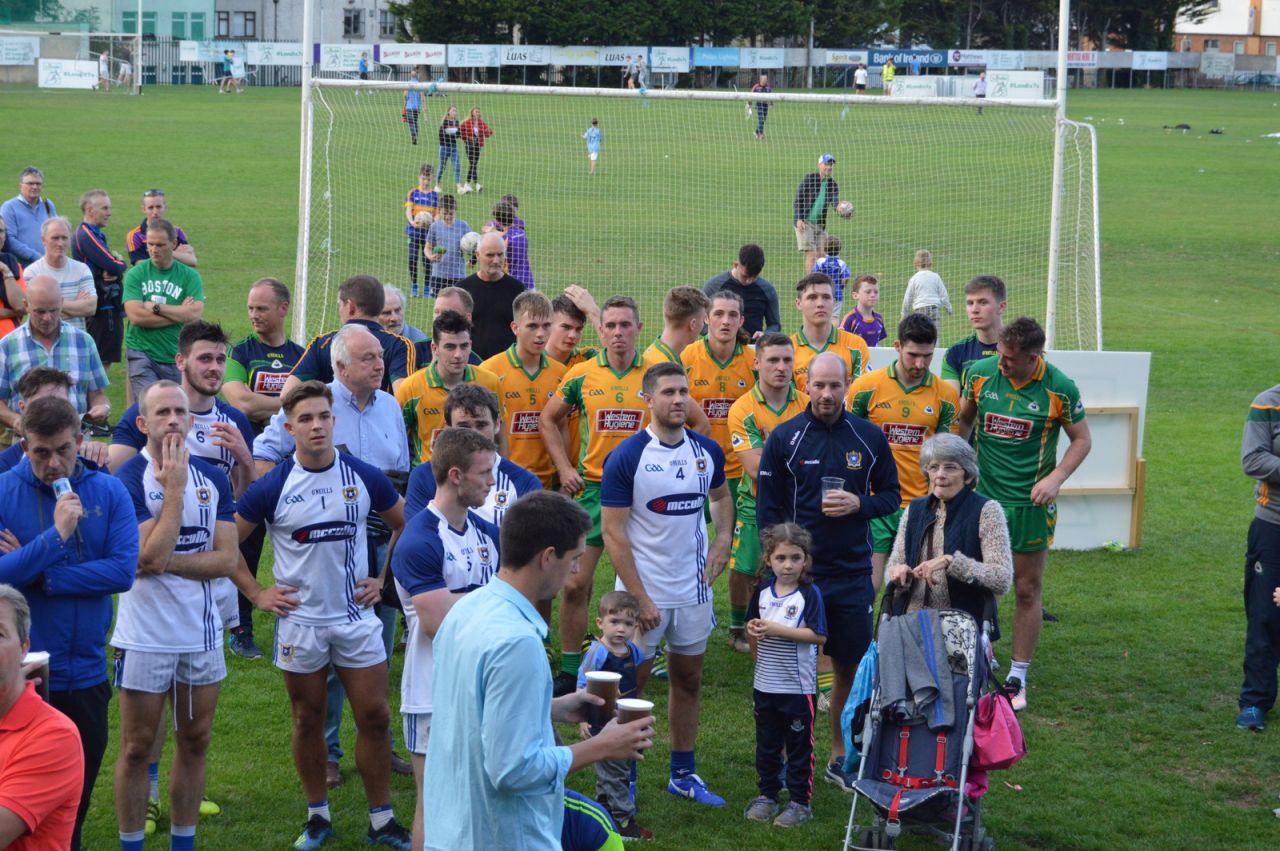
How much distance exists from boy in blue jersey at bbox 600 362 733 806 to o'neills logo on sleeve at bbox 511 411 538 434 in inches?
66.0

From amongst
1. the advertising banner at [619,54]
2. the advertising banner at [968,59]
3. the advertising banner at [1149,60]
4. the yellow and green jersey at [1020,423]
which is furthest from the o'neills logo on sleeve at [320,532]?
the advertising banner at [1149,60]

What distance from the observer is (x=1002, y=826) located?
6.36 metres

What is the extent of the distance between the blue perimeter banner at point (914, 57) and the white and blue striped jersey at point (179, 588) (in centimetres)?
6697

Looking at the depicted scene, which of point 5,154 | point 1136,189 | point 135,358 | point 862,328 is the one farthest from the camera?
point 1136,189

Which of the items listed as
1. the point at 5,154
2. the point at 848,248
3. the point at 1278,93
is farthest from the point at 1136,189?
the point at 1278,93

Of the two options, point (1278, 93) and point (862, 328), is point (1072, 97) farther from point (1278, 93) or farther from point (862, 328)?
point (862, 328)

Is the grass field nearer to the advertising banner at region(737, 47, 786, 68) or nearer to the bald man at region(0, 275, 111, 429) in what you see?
the bald man at region(0, 275, 111, 429)

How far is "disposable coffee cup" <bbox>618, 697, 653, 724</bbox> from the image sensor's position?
4.05 meters

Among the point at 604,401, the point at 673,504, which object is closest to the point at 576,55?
the point at 604,401

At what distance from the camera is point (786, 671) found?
6.27 metres

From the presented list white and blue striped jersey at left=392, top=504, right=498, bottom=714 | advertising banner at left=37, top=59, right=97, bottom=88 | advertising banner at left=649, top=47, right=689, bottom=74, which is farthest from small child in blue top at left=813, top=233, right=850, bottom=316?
advertising banner at left=37, top=59, right=97, bottom=88

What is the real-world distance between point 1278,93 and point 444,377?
3203 inches

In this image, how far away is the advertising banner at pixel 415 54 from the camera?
50062 mm

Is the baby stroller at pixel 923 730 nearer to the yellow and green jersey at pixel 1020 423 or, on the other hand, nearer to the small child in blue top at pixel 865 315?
the yellow and green jersey at pixel 1020 423
